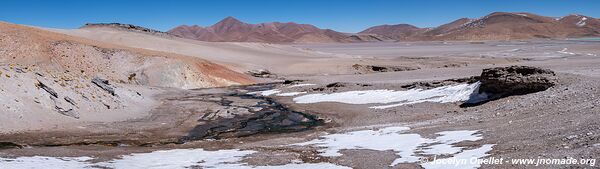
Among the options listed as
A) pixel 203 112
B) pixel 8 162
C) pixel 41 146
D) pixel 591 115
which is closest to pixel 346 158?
pixel 591 115

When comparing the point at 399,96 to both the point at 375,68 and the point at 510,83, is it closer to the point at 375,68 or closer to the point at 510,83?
the point at 510,83

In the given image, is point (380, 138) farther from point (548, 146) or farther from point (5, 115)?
point (5, 115)

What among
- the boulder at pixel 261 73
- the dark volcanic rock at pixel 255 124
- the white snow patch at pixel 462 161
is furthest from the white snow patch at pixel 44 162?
the boulder at pixel 261 73

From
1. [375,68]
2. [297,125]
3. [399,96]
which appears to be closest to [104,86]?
[297,125]

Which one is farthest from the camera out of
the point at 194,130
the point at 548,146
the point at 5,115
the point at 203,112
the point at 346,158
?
the point at 203,112

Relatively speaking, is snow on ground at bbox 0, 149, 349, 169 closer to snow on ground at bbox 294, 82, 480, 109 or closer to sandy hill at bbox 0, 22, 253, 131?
sandy hill at bbox 0, 22, 253, 131
